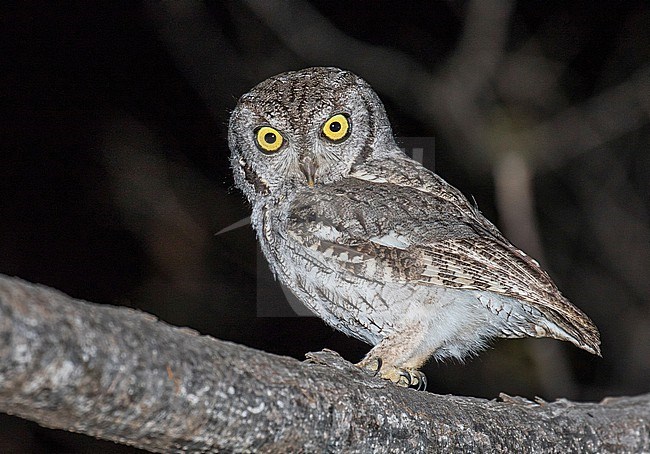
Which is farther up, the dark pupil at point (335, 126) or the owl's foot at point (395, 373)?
the dark pupil at point (335, 126)

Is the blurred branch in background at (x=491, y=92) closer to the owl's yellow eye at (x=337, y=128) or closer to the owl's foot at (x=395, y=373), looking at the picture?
the owl's yellow eye at (x=337, y=128)

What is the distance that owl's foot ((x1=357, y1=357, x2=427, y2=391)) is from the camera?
2.17 metres

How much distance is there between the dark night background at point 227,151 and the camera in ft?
15.4

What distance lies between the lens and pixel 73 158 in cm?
504

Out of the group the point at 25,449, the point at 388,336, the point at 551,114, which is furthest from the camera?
the point at 551,114

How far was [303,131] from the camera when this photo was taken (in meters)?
2.48

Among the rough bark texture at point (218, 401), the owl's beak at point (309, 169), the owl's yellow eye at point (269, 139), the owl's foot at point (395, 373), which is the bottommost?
the owl's foot at point (395, 373)

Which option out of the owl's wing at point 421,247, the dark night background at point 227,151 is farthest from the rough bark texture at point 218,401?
the dark night background at point 227,151

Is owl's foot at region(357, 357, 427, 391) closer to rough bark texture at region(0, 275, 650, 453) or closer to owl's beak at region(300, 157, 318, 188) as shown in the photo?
rough bark texture at region(0, 275, 650, 453)

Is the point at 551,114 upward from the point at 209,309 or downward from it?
upward

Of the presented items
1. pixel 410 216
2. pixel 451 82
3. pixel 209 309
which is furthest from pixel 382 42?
pixel 410 216

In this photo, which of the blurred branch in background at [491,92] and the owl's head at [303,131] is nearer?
the owl's head at [303,131]

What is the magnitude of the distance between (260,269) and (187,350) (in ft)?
11.2

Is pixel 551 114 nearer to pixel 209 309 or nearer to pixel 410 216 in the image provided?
pixel 209 309
